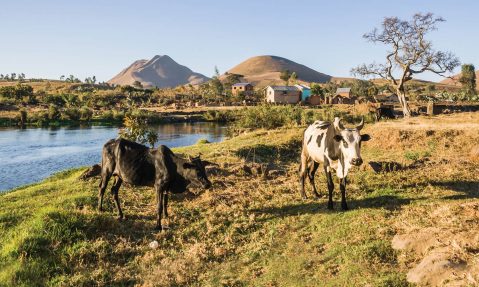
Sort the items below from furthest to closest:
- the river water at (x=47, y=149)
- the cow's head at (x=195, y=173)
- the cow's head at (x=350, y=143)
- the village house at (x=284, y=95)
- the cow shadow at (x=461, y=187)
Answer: the village house at (x=284, y=95), the river water at (x=47, y=149), the cow shadow at (x=461, y=187), the cow's head at (x=195, y=173), the cow's head at (x=350, y=143)

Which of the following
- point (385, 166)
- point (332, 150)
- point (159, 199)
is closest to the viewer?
point (159, 199)

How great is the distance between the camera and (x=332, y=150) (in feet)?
33.7

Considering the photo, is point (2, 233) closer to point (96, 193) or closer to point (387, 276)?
point (96, 193)

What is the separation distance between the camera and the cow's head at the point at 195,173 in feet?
31.2

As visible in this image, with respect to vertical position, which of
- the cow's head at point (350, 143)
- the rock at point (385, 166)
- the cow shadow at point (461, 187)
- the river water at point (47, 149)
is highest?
Result: the cow's head at point (350, 143)

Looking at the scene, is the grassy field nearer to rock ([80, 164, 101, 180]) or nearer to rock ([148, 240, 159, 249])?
rock ([148, 240, 159, 249])

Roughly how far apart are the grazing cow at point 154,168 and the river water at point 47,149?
16.5 meters

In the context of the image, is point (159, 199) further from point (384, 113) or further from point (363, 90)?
point (363, 90)

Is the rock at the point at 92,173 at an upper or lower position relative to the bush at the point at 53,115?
lower

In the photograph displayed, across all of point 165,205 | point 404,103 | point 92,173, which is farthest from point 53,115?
point 165,205

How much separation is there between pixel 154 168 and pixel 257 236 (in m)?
3.19

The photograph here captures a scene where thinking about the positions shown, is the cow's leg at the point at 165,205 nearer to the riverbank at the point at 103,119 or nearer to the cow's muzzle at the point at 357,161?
the cow's muzzle at the point at 357,161

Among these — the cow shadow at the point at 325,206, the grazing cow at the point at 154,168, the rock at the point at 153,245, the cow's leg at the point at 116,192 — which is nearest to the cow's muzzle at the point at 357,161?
the cow shadow at the point at 325,206

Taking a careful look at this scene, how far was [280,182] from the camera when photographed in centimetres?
1323
